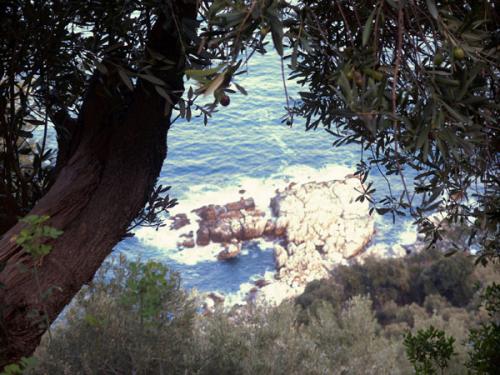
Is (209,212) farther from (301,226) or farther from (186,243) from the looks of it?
(301,226)

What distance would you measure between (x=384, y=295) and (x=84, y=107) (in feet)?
33.0

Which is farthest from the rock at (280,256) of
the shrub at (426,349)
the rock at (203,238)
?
the shrub at (426,349)

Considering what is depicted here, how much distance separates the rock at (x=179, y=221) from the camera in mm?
14537

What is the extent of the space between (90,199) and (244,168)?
14.0m

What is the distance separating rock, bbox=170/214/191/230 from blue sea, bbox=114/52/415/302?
8.6 inches

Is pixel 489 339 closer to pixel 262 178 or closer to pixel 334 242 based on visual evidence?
pixel 334 242

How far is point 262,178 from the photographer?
1584cm

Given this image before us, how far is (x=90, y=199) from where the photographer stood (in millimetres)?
2053

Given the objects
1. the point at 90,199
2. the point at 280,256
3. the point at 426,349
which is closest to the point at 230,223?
the point at 280,256

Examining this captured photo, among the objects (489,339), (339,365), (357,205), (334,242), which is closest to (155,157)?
(489,339)

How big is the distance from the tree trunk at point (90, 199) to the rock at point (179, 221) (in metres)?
12.3

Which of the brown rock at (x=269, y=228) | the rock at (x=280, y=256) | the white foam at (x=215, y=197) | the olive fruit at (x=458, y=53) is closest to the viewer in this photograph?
the olive fruit at (x=458, y=53)

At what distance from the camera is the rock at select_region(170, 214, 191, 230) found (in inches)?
572

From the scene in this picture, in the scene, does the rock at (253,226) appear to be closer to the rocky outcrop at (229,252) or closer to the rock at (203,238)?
the rocky outcrop at (229,252)
